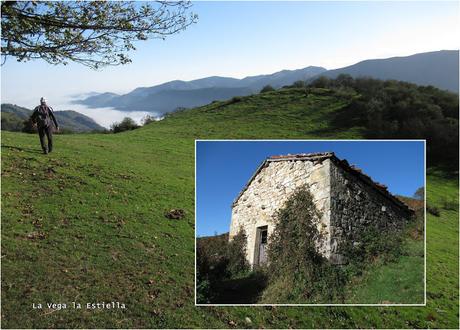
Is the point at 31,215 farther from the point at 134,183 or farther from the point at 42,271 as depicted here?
the point at 134,183

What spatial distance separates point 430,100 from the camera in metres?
25.2

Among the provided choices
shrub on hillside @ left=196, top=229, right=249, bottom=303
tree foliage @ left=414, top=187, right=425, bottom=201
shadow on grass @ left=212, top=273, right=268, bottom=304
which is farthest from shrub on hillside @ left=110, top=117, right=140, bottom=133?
tree foliage @ left=414, top=187, right=425, bottom=201

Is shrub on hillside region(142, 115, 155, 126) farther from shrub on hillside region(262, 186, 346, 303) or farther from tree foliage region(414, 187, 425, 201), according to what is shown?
tree foliage region(414, 187, 425, 201)

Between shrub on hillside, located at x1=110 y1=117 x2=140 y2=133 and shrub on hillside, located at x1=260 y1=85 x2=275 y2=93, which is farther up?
shrub on hillside, located at x1=260 y1=85 x2=275 y2=93

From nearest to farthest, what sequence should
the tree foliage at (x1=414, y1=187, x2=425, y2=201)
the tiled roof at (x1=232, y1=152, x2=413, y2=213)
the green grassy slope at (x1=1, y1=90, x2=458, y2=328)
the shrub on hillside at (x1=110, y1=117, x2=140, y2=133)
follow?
the tiled roof at (x1=232, y1=152, x2=413, y2=213), the tree foliage at (x1=414, y1=187, x2=425, y2=201), the green grassy slope at (x1=1, y1=90, x2=458, y2=328), the shrub on hillside at (x1=110, y1=117, x2=140, y2=133)

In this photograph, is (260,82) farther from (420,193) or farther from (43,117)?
(420,193)

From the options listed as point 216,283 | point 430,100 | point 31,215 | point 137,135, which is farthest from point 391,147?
point 137,135

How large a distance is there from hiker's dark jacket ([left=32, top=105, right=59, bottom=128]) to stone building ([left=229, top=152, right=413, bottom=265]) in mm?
7970

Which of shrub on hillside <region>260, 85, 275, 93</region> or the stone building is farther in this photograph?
shrub on hillside <region>260, 85, 275, 93</region>

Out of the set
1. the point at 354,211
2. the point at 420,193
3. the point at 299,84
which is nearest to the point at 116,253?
the point at 354,211

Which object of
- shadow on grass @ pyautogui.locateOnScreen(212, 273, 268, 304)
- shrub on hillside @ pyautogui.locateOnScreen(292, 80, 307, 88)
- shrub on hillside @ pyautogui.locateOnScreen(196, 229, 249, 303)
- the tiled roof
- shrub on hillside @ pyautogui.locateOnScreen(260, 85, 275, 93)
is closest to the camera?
the tiled roof

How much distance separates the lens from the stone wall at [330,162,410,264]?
8.02 metres

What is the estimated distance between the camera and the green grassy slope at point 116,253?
379 inches

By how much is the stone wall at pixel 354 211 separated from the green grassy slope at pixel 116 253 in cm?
240
